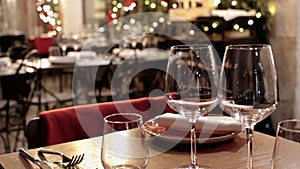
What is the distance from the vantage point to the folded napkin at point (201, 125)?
4.81ft

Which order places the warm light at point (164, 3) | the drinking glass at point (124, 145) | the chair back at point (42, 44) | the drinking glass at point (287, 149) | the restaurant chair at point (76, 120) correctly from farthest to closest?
the chair back at point (42, 44) → the warm light at point (164, 3) → the restaurant chair at point (76, 120) → the drinking glass at point (124, 145) → the drinking glass at point (287, 149)

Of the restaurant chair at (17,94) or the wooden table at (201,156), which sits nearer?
the wooden table at (201,156)

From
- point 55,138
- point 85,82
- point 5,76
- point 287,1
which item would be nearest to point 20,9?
point 85,82

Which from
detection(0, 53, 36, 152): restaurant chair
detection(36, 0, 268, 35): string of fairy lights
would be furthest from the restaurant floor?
detection(36, 0, 268, 35): string of fairy lights

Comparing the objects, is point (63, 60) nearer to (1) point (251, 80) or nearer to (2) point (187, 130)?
(2) point (187, 130)

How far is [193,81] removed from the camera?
1150mm

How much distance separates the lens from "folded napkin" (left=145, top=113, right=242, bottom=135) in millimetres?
1467

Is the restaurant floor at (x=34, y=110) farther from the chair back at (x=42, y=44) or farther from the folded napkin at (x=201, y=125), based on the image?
the folded napkin at (x=201, y=125)

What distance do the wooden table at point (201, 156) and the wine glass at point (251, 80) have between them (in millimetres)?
259

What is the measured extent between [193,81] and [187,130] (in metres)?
0.34

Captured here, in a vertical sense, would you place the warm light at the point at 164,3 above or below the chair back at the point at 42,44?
above

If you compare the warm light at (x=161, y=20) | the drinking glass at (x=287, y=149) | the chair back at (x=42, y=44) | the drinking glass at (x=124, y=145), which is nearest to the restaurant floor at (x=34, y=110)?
the chair back at (x=42, y=44)

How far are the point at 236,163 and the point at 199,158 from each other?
0.35 ft

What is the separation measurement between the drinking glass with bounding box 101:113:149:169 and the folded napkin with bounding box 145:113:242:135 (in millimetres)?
387
